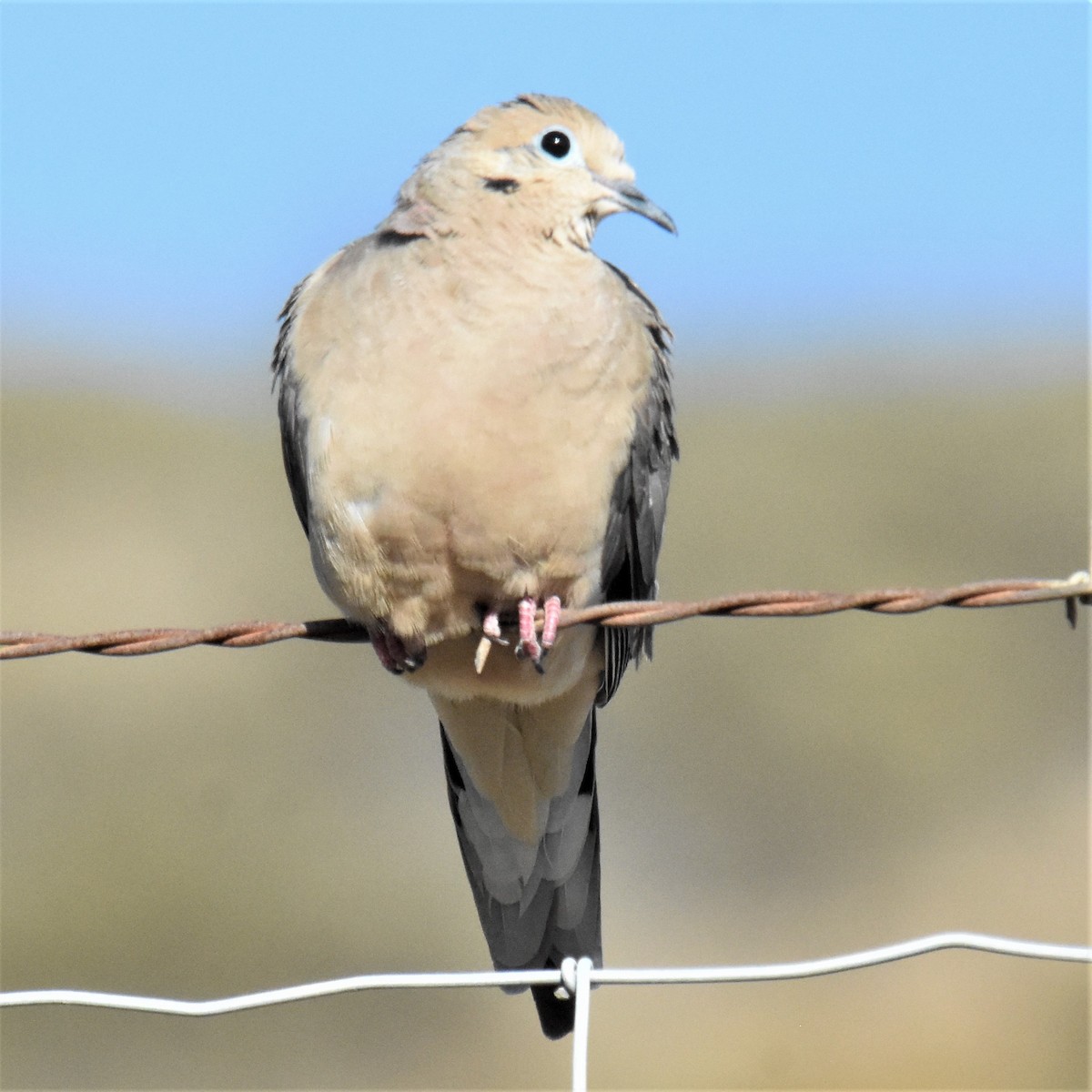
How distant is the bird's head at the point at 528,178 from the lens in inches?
180

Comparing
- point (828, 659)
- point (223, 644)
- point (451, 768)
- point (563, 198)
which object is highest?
point (563, 198)

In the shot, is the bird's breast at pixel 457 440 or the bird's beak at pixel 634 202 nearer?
the bird's breast at pixel 457 440

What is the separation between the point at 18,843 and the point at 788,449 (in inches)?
404

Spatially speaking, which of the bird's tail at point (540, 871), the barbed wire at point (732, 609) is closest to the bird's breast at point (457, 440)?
the barbed wire at point (732, 609)

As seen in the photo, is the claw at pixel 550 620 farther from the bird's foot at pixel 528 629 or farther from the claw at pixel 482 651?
the claw at pixel 482 651

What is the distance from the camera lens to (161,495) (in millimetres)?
15953

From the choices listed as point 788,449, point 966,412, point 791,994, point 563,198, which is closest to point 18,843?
point 791,994

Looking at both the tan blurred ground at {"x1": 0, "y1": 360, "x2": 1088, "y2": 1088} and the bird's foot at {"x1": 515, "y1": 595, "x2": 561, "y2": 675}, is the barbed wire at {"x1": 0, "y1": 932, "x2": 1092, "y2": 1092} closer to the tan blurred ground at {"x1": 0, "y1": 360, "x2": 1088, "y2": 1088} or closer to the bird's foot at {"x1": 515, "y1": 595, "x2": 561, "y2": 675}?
the bird's foot at {"x1": 515, "y1": 595, "x2": 561, "y2": 675}

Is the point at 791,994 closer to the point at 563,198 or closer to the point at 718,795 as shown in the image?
the point at 718,795

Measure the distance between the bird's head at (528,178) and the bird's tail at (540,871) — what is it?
152cm

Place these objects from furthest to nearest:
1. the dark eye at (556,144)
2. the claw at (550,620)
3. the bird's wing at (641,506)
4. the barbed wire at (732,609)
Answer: the dark eye at (556,144) → the bird's wing at (641,506) → the claw at (550,620) → the barbed wire at (732,609)

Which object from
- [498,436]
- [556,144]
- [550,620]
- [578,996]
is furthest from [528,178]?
[578,996]

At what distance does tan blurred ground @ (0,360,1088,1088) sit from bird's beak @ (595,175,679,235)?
482cm

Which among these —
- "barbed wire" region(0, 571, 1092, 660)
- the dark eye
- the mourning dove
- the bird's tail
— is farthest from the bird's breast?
the bird's tail
